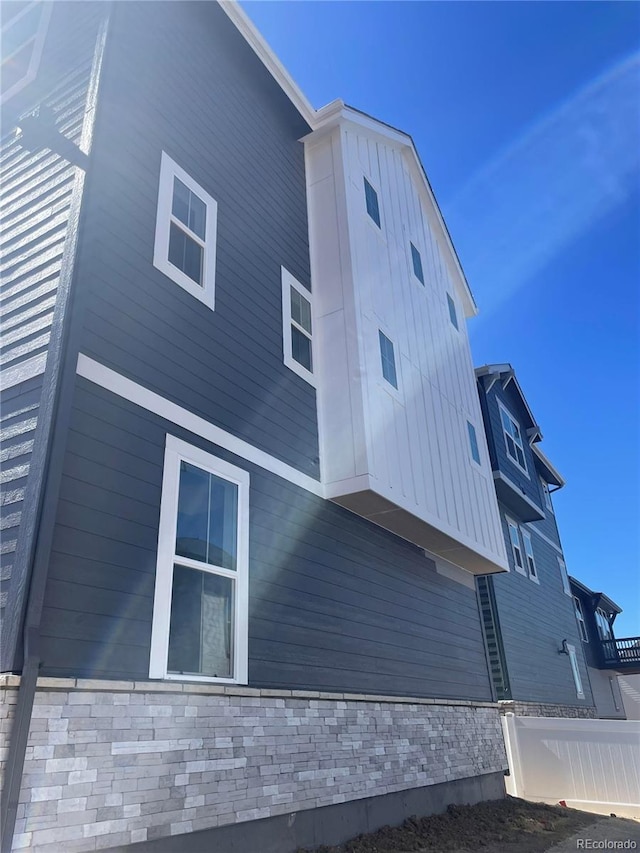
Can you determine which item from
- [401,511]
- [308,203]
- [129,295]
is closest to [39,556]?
[129,295]

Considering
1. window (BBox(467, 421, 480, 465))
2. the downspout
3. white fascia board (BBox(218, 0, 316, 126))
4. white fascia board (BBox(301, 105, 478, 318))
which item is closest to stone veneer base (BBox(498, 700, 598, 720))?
window (BBox(467, 421, 480, 465))

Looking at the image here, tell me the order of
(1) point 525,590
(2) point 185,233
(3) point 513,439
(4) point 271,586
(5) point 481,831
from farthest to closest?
(3) point 513,439, (1) point 525,590, (5) point 481,831, (2) point 185,233, (4) point 271,586

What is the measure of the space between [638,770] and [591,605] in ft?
60.7

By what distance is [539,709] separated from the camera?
46.8 ft

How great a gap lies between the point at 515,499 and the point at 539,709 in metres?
4.85

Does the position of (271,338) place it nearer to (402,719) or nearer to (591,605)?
(402,719)

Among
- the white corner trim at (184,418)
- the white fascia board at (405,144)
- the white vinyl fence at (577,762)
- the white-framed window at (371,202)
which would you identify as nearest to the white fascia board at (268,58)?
the white fascia board at (405,144)

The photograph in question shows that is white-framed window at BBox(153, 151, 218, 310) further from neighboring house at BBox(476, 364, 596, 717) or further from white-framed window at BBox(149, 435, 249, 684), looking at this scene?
neighboring house at BBox(476, 364, 596, 717)

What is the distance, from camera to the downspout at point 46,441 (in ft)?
11.3

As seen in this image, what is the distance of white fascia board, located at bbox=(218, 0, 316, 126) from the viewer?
7828 mm

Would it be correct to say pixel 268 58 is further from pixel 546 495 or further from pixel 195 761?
pixel 546 495

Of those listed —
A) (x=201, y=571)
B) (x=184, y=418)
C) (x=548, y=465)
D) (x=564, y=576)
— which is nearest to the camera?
(x=201, y=571)

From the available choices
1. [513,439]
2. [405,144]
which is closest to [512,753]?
[513,439]

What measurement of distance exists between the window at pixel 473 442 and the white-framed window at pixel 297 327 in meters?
4.36
